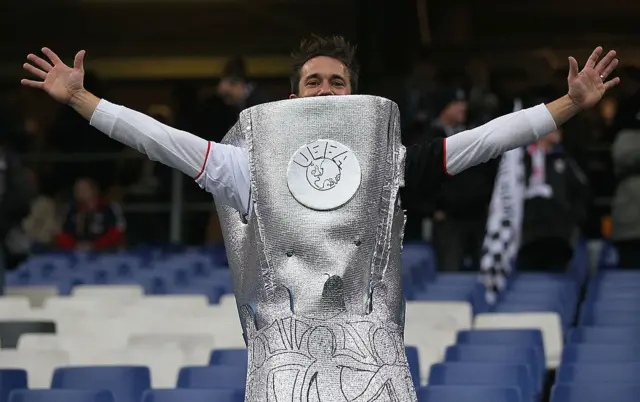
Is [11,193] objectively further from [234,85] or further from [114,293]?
[234,85]

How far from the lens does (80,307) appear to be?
31.5 feet

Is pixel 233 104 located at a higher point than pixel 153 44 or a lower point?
lower

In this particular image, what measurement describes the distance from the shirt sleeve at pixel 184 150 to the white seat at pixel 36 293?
21.0ft

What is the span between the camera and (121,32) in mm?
21188

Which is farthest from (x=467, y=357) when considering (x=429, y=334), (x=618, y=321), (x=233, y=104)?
(x=233, y=104)

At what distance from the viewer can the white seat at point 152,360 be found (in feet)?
24.6

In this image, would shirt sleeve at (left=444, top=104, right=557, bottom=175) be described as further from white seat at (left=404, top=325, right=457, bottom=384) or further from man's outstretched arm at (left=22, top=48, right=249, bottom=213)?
white seat at (left=404, top=325, right=457, bottom=384)

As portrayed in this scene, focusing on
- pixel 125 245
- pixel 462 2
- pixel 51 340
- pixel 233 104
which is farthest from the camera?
pixel 462 2

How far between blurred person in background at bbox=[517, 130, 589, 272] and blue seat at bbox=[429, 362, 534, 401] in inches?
179

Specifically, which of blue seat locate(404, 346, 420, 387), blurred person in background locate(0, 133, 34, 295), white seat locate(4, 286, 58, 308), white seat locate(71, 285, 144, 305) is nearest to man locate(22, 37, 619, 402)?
blue seat locate(404, 346, 420, 387)

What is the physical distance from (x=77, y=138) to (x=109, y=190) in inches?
24.6

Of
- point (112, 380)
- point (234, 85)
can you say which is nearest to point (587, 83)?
point (112, 380)

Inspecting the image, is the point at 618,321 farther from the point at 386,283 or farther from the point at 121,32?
the point at 121,32

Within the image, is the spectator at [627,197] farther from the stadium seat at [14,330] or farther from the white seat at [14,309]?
the stadium seat at [14,330]
